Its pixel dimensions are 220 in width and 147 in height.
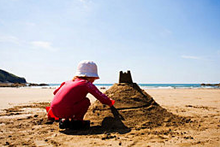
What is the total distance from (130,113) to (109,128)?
560 millimetres

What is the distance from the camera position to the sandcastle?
3445 mm

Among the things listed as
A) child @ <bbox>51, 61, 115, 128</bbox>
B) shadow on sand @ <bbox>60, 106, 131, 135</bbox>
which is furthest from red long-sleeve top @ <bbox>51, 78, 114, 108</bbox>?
shadow on sand @ <bbox>60, 106, 131, 135</bbox>

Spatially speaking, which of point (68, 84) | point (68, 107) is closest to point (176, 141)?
point (68, 107)

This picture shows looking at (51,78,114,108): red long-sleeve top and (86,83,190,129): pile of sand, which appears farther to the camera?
(86,83,190,129): pile of sand

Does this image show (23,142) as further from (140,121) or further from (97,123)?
(140,121)

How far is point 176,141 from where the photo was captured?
2.57 m

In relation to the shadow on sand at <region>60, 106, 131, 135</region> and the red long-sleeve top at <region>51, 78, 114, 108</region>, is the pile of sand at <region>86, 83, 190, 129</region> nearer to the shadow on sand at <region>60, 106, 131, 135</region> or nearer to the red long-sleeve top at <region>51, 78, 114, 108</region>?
the shadow on sand at <region>60, 106, 131, 135</region>

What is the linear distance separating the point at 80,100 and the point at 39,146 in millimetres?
1004

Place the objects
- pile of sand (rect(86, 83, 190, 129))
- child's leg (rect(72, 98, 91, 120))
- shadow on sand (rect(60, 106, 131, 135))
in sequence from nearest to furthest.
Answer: shadow on sand (rect(60, 106, 131, 135)) → child's leg (rect(72, 98, 91, 120)) → pile of sand (rect(86, 83, 190, 129))

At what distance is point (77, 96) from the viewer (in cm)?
314

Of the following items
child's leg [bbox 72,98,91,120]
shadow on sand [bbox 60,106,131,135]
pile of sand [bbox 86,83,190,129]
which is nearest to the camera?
shadow on sand [bbox 60,106,131,135]

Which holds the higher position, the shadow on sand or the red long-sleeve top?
the red long-sleeve top

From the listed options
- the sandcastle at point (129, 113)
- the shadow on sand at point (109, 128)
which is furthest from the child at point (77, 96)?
the sandcastle at point (129, 113)

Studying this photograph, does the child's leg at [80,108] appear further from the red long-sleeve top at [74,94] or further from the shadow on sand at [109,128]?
the shadow on sand at [109,128]
